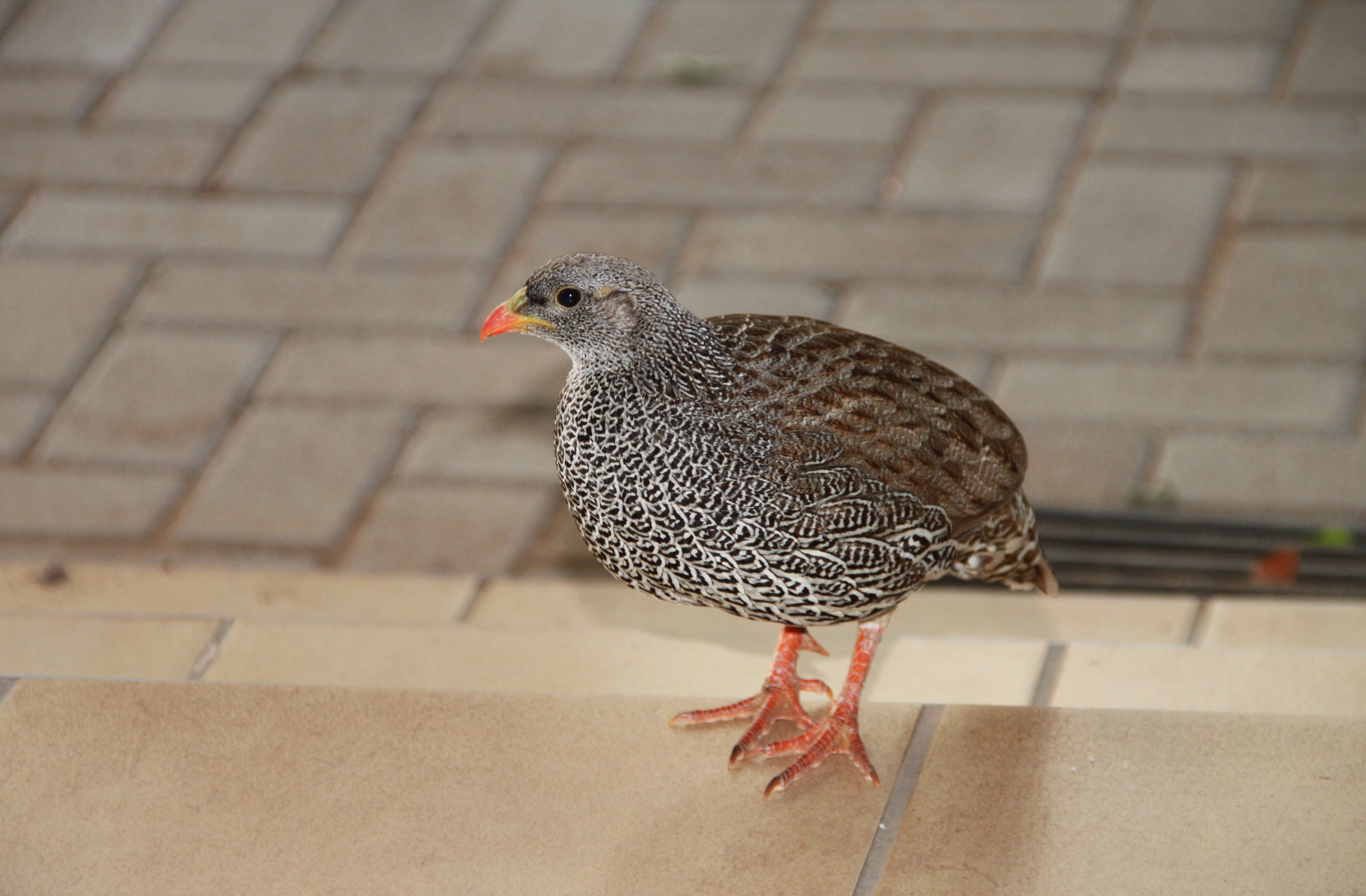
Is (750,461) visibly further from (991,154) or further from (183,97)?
(183,97)

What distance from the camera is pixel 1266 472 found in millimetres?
4250

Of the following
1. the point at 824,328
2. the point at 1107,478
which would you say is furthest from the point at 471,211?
the point at 824,328

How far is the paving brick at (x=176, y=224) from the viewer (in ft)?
17.3

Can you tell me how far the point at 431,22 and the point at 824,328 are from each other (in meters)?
3.86

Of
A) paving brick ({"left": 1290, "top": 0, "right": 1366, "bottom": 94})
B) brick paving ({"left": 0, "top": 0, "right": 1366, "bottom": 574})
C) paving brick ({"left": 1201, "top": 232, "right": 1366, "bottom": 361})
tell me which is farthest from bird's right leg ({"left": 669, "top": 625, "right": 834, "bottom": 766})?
paving brick ({"left": 1290, "top": 0, "right": 1366, "bottom": 94})

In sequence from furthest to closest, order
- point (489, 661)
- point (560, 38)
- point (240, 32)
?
point (240, 32) → point (560, 38) → point (489, 661)

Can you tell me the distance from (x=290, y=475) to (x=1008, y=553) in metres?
2.22

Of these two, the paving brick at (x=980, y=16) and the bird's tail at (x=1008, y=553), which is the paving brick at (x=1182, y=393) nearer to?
the bird's tail at (x=1008, y=553)

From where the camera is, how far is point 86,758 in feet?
9.14

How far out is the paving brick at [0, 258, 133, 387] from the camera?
4.82 metres

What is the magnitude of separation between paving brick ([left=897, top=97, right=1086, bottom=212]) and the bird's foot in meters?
2.76

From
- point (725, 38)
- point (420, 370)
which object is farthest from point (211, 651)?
point (725, 38)

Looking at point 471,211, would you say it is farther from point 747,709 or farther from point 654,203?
point 747,709

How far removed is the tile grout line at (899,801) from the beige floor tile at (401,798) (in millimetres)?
17
